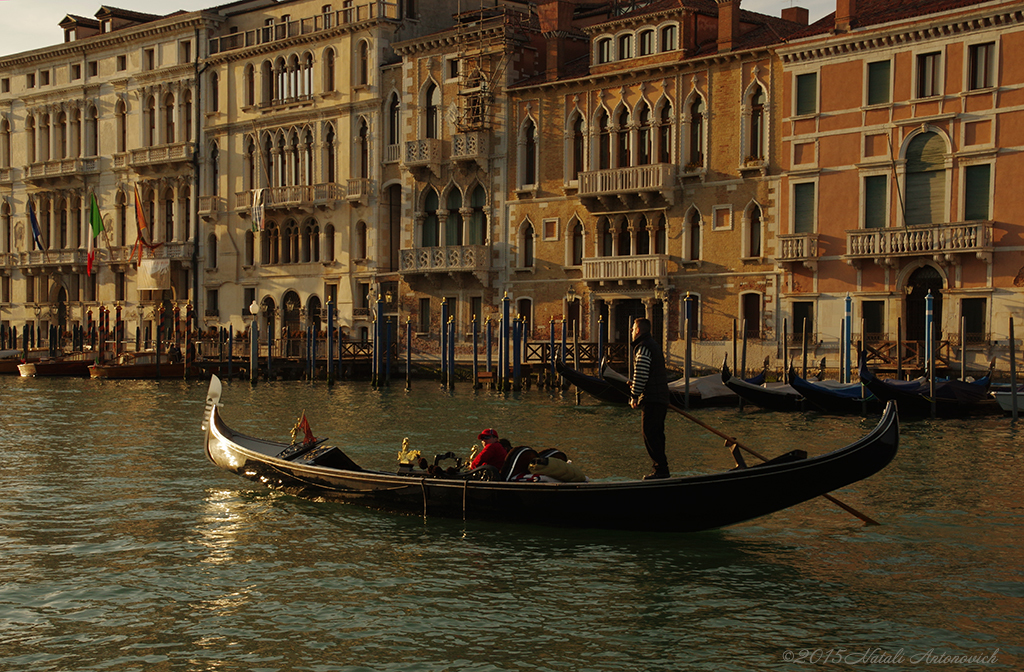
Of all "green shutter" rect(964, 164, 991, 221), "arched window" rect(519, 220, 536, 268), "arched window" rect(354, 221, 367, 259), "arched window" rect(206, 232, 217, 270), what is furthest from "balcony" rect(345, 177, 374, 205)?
"green shutter" rect(964, 164, 991, 221)

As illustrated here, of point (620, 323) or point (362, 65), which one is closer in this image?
point (620, 323)

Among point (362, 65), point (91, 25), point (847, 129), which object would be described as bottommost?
point (847, 129)

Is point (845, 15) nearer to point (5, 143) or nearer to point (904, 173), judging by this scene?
point (904, 173)

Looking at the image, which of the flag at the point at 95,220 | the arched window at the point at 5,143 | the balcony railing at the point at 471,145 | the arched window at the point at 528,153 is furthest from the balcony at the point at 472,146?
the arched window at the point at 5,143

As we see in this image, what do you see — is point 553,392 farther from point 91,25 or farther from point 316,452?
point 91,25

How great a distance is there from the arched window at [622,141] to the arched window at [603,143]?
0.31 m

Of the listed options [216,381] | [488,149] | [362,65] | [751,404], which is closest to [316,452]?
[216,381]

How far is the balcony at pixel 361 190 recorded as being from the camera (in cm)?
3434

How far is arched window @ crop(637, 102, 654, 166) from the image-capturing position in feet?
92.7

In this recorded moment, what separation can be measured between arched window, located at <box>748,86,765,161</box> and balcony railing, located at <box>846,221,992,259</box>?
2.94 m

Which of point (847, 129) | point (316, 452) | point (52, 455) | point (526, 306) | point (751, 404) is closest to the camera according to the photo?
point (316, 452)

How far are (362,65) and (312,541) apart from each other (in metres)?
26.7

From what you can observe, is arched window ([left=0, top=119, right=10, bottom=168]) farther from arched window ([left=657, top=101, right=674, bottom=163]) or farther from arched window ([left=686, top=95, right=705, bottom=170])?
arched window ([left=686, top=95, right=705, bottom=170])

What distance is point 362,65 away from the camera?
34.6 meters
